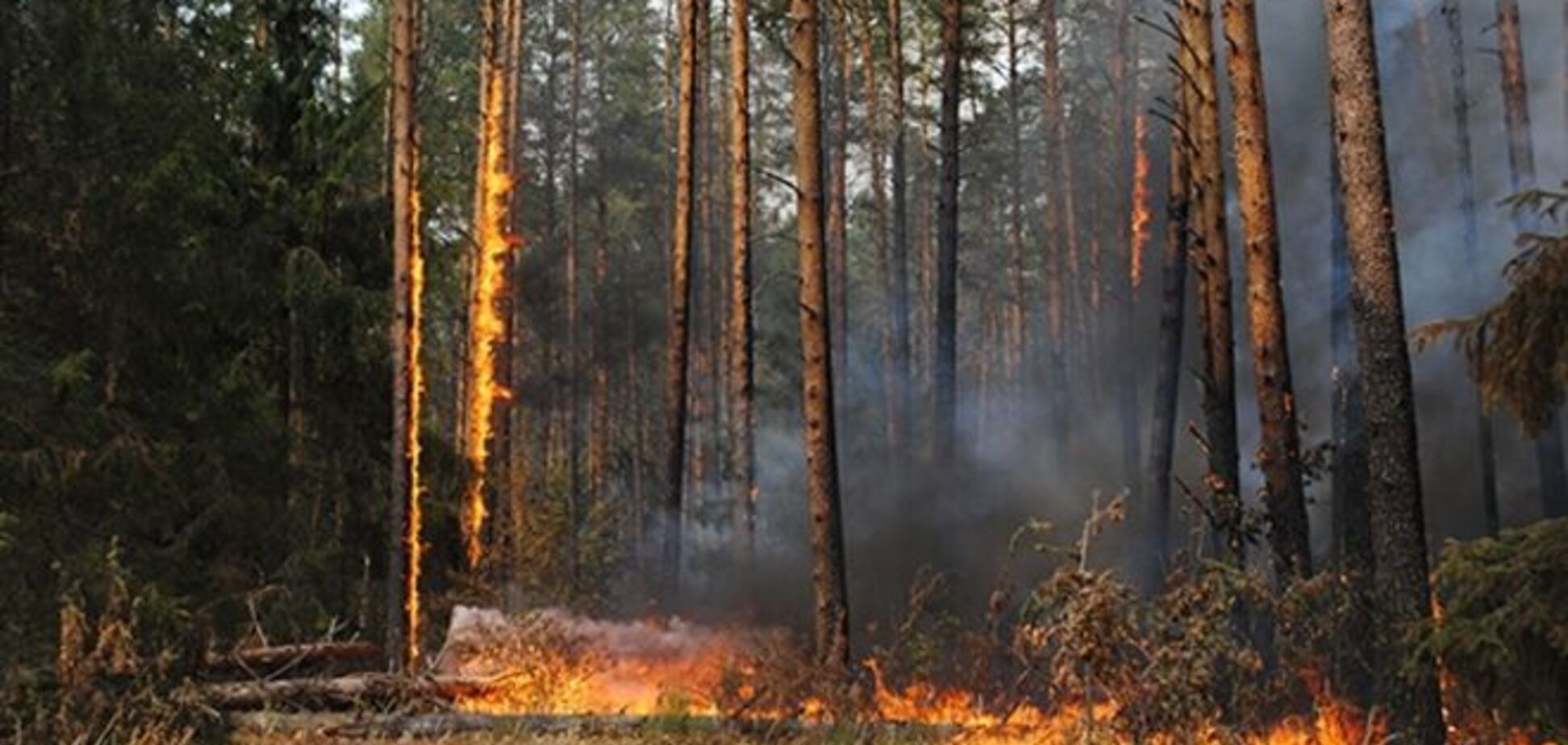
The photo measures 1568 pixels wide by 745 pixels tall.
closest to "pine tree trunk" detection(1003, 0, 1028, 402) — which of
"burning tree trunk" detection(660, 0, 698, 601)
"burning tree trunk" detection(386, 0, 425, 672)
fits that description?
"burning tree trunk" detection(660, 0, 698, 601)

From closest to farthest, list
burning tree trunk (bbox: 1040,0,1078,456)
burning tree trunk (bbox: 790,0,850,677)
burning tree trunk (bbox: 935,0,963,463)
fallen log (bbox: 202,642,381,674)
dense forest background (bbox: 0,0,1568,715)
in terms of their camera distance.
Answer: fallen log (bbox: 202,642,381,674) → burning tree trunk (bbox: 790,0,850,677) → dense forest background (bbox: 0,0,1568,715) → burning tree trunk (bbox: 935,0,963,463) → burning tree trunk (bbox: 1040,0,1078,456)

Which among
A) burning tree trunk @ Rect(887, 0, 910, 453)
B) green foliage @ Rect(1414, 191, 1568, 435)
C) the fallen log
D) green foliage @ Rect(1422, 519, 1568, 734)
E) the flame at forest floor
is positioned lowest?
the flame at forest floor

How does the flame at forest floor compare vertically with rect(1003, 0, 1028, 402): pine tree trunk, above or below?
below

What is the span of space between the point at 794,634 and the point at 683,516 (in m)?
17.5

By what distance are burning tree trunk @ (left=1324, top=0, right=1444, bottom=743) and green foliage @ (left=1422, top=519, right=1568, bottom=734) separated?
179 centimetres

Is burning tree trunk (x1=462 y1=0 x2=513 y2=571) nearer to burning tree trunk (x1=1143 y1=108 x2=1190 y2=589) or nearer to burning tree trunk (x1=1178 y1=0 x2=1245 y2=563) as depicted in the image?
burning tree trunk (x1=1143 y1=108 x2=1190 y2=589)

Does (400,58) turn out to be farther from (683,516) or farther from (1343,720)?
(683,516)

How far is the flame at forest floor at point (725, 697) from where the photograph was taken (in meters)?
9.74

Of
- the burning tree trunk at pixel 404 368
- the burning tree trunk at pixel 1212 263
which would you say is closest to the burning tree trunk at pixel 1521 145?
the burning tree trunk at pixel 1212 263

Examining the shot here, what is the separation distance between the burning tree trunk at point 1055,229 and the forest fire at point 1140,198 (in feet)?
7.06

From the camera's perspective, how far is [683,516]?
36.4m

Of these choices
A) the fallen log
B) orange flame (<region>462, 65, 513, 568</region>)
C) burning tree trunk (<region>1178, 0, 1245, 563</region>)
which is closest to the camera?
the fallen log

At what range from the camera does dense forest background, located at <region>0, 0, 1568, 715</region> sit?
13.2 metres

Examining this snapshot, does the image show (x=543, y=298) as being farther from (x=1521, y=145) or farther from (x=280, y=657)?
(x=280, y=657)
